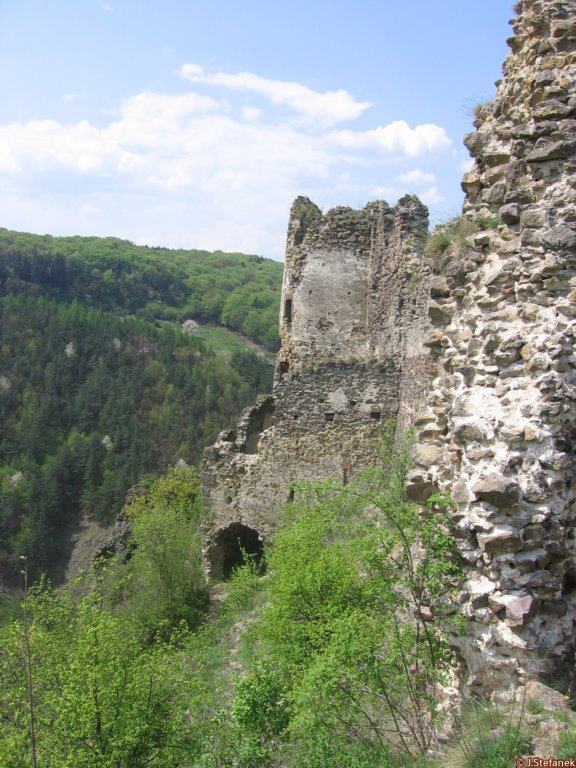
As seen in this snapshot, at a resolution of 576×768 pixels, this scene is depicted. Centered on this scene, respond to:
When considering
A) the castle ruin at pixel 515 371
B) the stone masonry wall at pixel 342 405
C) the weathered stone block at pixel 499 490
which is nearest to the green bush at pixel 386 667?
the castle ruin at pixel 515 371

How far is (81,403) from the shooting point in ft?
211

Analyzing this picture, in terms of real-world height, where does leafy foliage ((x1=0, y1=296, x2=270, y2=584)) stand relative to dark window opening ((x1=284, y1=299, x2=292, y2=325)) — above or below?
below

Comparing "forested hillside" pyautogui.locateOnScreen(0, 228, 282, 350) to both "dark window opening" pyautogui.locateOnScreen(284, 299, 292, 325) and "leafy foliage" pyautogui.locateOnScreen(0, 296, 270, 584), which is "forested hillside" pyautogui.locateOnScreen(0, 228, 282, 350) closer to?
"leafy foliage" pyautogui.locateOnScreen(0, 296, 270, 584)

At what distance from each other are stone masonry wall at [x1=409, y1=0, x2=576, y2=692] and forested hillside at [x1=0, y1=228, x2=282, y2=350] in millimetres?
93638

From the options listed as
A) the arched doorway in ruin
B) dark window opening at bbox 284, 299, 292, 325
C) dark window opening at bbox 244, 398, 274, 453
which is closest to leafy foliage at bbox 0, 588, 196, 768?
the arched doorway in ruin

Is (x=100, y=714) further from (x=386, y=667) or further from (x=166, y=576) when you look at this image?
(x=166, y=576)

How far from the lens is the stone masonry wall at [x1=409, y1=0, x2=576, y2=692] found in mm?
3959

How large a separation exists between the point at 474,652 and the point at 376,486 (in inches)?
290

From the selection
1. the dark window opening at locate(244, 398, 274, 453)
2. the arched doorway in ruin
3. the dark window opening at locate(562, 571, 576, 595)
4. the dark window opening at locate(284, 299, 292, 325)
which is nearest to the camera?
the dark window opening at locate(562, 571, 576, 595)

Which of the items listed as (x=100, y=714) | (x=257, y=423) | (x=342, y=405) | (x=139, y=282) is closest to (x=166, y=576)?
(x=257, y=423)

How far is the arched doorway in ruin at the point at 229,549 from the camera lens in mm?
14055

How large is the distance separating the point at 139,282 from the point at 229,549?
10299 cm

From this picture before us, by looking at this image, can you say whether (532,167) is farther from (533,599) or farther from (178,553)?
(178,553)

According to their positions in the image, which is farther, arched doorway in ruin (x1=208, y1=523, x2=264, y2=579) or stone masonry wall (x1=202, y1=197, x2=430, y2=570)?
arched doorway in ruin (x1=208, y1=523, x2=264, y2=579)
